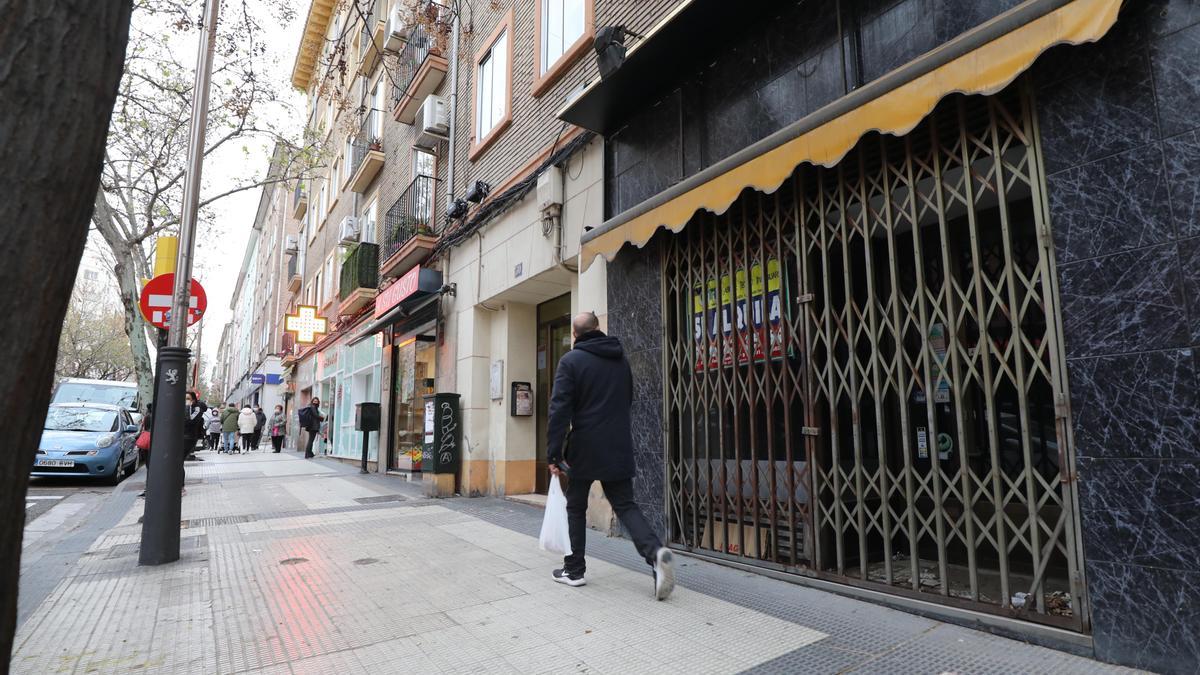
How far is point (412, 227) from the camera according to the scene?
13.0 metres

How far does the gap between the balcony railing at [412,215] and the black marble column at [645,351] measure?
662 cm

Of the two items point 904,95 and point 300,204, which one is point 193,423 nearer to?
point 904,95

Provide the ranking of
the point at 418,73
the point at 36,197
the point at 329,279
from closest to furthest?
the point at 36,197
the point at 418,73
the point at 329,279

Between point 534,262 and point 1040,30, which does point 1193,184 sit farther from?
point 534,262

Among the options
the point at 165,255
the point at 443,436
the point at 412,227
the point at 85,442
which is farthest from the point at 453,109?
the point at 85,442

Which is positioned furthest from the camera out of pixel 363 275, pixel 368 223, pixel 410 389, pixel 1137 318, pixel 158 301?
pixel 368 223

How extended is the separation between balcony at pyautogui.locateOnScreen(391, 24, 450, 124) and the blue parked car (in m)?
8.50

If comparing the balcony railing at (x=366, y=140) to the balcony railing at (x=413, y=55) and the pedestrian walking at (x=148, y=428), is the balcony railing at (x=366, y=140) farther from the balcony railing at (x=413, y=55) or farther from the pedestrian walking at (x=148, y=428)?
the pedestrian walking at (x=148, y=428)

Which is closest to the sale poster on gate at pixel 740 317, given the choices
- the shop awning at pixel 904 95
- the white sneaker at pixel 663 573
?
the shop awning at pixel 904 95

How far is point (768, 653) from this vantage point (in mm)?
3324

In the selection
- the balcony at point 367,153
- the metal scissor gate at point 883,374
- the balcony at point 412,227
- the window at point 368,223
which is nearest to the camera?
the metal scissor gate at point 883,374

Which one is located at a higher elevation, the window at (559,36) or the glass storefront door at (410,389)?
the window at (559,36)

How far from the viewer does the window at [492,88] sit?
1018 cm

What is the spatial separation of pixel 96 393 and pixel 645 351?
52.6 ft
